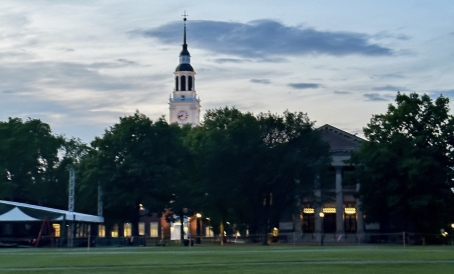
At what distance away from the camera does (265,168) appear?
88312 millimetres

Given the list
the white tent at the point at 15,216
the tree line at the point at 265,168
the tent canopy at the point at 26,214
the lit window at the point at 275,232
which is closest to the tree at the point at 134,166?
the tree line at the point at 265,168

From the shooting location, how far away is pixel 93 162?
3725 inches

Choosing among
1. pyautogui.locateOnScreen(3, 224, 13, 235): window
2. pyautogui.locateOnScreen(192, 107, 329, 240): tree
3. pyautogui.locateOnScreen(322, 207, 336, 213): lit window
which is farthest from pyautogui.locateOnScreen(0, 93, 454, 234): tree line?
pyautogui.locateOnScreen(322, 207, 336, 213): lit window

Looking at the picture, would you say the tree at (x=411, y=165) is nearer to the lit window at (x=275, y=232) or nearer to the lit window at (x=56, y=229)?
the lit window at (x=275, y=232)

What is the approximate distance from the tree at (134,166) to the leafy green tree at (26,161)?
467 inches

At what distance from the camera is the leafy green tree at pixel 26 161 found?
106062mm

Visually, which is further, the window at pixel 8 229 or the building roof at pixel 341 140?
the building roof at pixel 341 140

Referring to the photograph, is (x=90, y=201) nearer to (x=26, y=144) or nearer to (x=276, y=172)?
(x=26, y=144)

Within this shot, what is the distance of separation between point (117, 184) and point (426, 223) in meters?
31.3

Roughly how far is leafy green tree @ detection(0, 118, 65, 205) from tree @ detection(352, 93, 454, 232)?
129 feet

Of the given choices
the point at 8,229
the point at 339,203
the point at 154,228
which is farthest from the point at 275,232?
the point at 154,228

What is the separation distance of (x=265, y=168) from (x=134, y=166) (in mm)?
13893

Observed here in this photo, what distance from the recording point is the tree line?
86.5m

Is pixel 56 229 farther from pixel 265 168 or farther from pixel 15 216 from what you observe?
pixel 265 168
